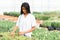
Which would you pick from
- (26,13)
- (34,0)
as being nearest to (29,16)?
(26,13)

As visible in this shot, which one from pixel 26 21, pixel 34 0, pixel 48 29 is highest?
pixel 34 0

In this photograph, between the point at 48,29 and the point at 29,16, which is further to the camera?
the point at 48,29

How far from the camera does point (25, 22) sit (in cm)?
272

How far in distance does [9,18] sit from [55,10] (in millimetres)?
830

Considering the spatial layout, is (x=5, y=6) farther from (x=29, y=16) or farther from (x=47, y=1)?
(x=29, y=16)

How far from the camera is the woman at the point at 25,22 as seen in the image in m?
2.64

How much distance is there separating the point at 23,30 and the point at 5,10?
37.2 inches

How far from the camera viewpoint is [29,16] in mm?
2672

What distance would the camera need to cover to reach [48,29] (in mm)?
3537

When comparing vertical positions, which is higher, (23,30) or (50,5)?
(50,5)

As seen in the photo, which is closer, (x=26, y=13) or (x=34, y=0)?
(x=26, y=13)

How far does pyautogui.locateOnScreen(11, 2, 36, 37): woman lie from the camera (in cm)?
264

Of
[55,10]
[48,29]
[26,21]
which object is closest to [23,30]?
[26,21]

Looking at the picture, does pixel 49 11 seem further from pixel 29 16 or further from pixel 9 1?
pixel 29 16
